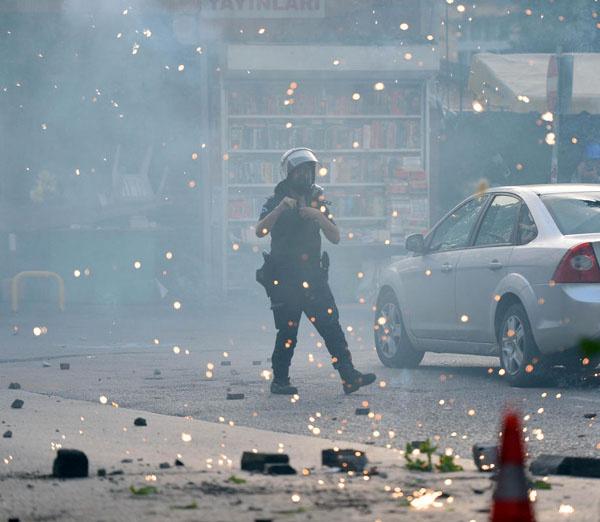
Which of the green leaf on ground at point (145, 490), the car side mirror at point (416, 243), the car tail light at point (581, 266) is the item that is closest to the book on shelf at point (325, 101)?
the car side mirror at point (416, 243)

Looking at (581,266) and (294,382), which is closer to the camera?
(581,266)

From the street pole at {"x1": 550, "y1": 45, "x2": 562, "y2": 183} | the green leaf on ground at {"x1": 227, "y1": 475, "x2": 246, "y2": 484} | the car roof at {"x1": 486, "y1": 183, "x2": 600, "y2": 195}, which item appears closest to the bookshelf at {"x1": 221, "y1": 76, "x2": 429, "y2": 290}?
the street pole at {"x1": 550, "y1": 45, "x2": 562, "y2": 183}

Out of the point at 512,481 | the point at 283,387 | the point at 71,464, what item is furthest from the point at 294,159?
the point at 512,481

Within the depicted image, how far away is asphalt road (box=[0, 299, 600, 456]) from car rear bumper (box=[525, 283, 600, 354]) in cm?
36

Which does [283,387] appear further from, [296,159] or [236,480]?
[236,480]

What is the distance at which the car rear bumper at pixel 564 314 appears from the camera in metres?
8.72

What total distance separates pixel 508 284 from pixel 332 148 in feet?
39.0

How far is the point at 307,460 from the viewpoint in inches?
A: 233

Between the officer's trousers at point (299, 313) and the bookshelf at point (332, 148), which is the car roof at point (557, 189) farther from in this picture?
the bookshelf at point (332, 148)

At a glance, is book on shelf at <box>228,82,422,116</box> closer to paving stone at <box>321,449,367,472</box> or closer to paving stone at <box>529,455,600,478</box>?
paving stone at <box>321,449,367,472</box>

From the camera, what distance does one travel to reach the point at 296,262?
31.2ft

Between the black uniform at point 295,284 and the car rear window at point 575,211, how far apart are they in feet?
5.35

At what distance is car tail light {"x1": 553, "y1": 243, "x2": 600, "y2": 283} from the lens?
8781 mm

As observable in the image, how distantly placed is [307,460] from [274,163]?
50.2 ft
